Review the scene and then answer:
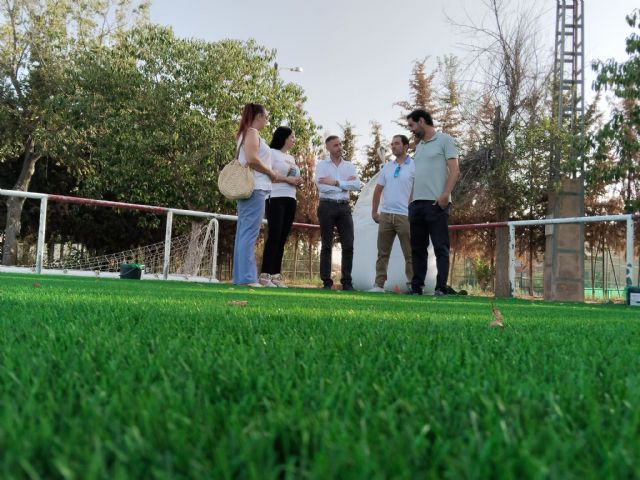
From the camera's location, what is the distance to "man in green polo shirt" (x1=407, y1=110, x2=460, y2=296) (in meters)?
5.99

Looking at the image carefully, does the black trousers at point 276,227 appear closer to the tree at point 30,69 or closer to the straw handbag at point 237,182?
the straw handbag at point 237,182

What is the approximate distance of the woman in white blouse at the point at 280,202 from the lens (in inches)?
242

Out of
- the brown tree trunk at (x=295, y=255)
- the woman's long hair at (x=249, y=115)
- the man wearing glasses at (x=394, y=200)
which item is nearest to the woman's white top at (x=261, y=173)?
the woman's long hair at (x=249, y=115)

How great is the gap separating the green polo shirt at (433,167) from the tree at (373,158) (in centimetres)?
1823

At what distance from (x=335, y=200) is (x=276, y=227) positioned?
3.40 feet

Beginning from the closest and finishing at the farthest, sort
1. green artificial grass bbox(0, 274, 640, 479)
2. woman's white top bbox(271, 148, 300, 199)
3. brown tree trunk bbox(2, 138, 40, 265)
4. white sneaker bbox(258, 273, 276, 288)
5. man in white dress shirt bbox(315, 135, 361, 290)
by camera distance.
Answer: green artificial grass bbox(0, 274, 640, 479) < woman's white top bbox(271, 148, 300, 199) < white sneaker bbox(258, 273, 276, 288) < man in white dress shirt bbox(315, 135, 361, 290) < brown tree trunk bbox(2, 138, 40, 265)

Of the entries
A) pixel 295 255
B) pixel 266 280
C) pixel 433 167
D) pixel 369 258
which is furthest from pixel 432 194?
pixel 295 255

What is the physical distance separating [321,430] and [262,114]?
5.31m

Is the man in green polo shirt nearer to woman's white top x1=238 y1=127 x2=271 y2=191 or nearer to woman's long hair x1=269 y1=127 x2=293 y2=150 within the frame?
woman's long hair x1=269 y1=127 x2=293 y2=150

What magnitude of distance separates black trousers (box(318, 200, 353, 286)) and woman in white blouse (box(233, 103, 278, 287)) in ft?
3.73

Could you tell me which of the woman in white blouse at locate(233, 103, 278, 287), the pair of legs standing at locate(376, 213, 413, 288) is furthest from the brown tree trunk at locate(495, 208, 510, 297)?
the woman in white blouse at locate(233, 103, 278, 287)

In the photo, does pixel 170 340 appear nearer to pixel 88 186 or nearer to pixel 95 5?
pixel 88 186

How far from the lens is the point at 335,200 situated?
6.97 meters

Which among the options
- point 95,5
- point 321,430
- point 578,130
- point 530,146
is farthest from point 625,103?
point 321,430
